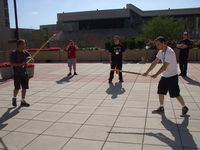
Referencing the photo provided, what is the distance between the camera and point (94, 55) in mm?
19078

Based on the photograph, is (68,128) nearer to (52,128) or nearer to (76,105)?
(52,128)

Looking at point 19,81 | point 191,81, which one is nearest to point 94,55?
point 191,81

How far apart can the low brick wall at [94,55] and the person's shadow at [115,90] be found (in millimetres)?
9084

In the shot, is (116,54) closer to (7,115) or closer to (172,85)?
(172,85)

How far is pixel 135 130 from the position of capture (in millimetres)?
4672

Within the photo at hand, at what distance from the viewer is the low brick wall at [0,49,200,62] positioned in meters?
17.5

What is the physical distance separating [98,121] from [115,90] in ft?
10.2

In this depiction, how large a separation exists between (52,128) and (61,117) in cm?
67

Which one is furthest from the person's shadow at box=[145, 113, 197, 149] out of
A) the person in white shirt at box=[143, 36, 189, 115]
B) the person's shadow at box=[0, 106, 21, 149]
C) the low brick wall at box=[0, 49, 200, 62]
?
the low brick wall at box=[0, 49, 200, 62]

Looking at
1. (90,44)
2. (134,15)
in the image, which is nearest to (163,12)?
(134,15)

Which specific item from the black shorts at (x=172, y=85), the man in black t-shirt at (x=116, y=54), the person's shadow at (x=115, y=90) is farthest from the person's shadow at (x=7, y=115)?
the man in black t-shirt at (x=116, y=54)

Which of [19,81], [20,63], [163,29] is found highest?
[163,29]

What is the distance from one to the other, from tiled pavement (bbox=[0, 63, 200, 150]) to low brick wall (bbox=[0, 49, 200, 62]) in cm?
942

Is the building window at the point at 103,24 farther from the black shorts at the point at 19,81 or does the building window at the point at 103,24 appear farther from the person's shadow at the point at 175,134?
the person's shadow at the point at 175,134
